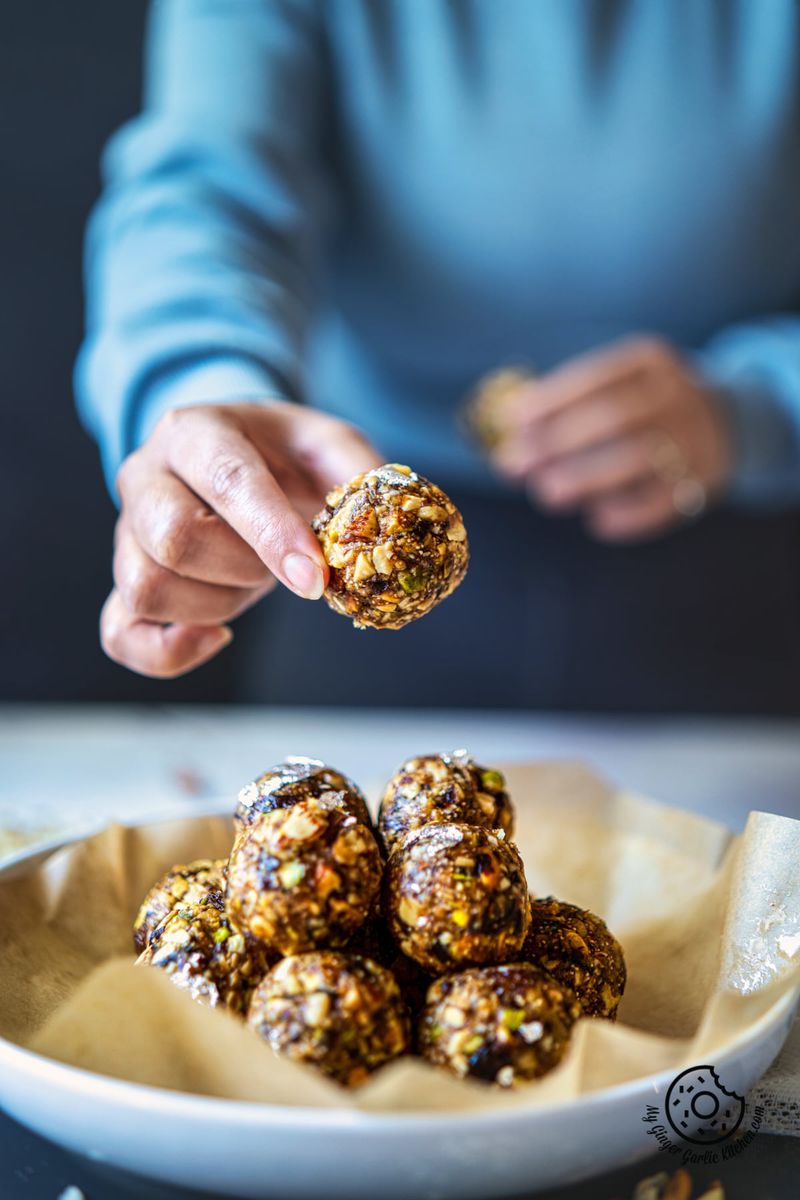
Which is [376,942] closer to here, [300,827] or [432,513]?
[300,827]

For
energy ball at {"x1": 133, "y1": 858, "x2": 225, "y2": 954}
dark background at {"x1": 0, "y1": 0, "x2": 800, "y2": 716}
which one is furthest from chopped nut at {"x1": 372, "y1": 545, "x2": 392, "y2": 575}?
dark background at {"x1": 0, "y1": 0, "x2": 800, "y2": 716}

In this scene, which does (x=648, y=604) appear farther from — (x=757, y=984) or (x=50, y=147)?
(x=50, y=147)

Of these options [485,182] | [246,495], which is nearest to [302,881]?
[246,495]

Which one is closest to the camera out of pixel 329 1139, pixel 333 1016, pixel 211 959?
pixel 329 1139

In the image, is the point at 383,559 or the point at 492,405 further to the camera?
the point at 492,405
